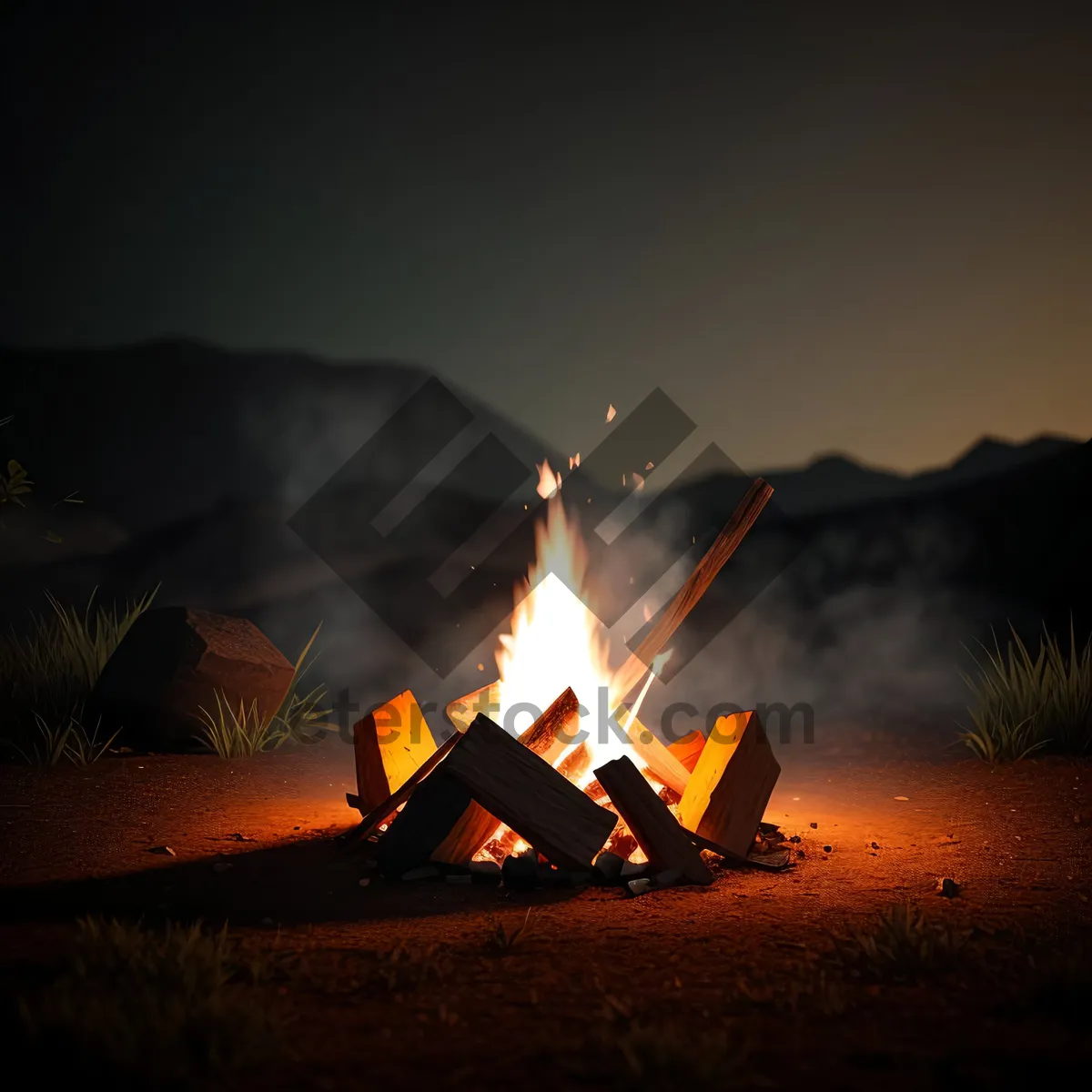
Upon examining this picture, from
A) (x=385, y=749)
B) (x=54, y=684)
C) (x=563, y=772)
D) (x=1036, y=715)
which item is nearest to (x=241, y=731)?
(x=54, y=684)

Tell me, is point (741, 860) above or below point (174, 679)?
above

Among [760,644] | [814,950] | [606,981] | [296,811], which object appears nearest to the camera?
[606,981]

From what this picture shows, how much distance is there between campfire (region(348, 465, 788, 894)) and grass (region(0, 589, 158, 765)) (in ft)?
9.69

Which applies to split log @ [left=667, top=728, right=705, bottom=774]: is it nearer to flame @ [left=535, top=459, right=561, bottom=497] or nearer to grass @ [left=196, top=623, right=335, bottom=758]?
flame @ [left=535, top=459, right=561, bottom=497]

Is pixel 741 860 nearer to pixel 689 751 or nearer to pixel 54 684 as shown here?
Answer: pixel 689 751

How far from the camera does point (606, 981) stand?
8.85 ft

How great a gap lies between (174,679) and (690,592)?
4.36m

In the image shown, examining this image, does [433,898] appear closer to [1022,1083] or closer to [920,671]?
[1022,1083]

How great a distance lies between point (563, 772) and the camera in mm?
5094

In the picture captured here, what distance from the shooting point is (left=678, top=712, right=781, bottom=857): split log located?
172 inches

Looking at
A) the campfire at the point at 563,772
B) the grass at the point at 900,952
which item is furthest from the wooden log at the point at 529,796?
the grass at the point at 900,952

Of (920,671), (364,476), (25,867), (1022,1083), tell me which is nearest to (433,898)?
(25,867)

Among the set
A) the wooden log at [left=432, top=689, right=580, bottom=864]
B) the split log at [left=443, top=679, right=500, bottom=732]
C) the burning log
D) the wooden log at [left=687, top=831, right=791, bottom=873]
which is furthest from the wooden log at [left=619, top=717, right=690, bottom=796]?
the split log at [left=443, top=679, right=500, bottom=732]

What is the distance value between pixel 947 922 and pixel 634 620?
8.42 m
